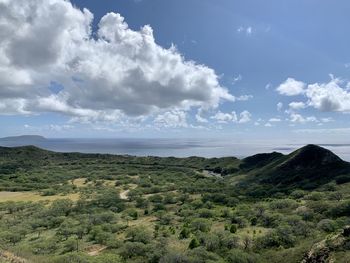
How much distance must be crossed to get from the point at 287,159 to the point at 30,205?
112052 mm

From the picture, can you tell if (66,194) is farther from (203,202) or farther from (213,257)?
(213,257)

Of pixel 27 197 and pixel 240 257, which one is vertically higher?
pixel 240 257

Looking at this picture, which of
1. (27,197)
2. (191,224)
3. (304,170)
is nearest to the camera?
(191,224)

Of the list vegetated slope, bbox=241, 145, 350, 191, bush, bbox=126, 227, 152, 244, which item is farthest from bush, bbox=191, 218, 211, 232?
vegetated slope, bbox=241, 145, 350, 191

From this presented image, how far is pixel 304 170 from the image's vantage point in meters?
141

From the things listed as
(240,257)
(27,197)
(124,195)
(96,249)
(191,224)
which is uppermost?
(240,257)

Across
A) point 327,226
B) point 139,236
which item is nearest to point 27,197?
point 139,236

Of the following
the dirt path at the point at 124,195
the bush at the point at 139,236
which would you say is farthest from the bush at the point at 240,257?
the dirt path at the point at 124,195

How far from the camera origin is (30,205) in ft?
336

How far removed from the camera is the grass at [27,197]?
120 m

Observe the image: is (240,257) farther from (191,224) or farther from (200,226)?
(191,224)

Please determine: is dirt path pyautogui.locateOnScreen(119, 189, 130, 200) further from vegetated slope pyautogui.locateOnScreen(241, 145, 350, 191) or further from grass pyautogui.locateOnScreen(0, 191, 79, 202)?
vegetated slope pyautogui.locateOnScreen(241, 145, 350, 191)

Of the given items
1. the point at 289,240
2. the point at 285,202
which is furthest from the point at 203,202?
the point at 289,240

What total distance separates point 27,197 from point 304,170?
110 m
